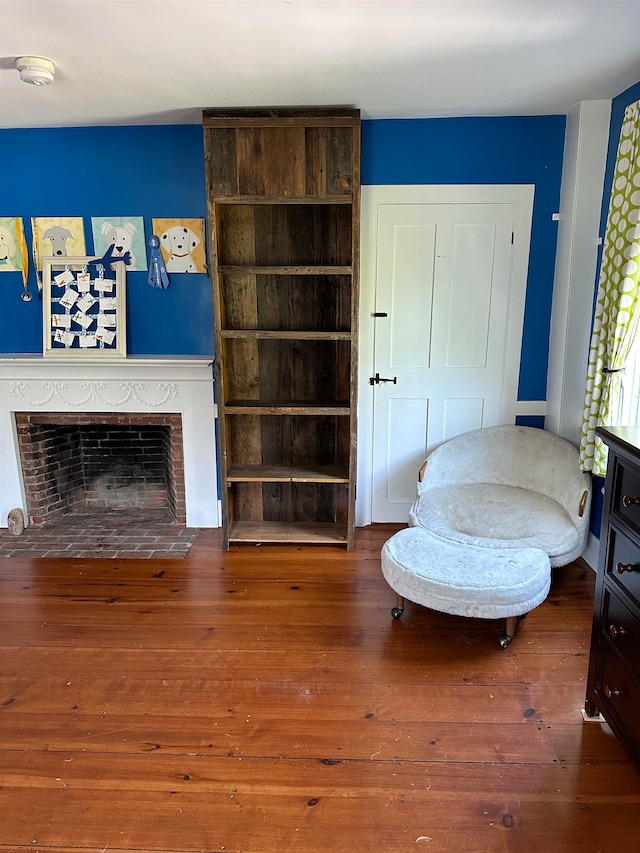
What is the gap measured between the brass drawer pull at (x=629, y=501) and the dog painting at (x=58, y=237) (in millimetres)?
3229

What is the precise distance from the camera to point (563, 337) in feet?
11.0

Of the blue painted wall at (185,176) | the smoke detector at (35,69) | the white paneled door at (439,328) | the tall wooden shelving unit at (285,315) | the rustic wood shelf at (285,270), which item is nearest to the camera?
the smoke detector at (35,69)

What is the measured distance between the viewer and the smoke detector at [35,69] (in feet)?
7.72

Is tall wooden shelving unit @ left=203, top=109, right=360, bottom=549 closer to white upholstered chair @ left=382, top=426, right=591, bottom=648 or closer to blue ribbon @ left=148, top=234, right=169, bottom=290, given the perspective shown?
blue ribbon @ left=148, top=234, right=169, bottom=290

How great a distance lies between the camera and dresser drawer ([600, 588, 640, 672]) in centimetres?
179

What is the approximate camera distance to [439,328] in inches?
141

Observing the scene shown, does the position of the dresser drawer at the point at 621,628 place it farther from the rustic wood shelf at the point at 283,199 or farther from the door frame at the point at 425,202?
the rustic wood shelf at the point at 283,199

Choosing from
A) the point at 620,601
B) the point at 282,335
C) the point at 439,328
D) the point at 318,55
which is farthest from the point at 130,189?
the point at 620,601

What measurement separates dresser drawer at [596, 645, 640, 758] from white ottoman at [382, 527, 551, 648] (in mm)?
478

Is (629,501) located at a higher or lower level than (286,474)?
higher

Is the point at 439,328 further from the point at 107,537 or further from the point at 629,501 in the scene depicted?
the point at 107,537

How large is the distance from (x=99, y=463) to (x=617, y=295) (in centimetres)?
342

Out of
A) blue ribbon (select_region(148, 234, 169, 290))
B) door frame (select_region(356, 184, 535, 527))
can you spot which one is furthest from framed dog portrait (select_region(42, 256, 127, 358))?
door frame (select_region(356, 184, 535, 527))

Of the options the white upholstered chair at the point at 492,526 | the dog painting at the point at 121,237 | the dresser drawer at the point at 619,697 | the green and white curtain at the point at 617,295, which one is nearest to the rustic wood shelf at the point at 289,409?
the white upholstered chair at the point at 492,526
